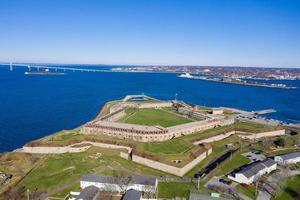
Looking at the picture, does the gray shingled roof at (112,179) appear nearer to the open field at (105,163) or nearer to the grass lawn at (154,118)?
the open field at (105,163)

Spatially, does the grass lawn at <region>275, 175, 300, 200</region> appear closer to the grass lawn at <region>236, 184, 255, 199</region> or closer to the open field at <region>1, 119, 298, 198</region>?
the grass lawn at <region>236, 184, 255, 199</region>

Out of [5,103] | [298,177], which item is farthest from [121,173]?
[5,103]

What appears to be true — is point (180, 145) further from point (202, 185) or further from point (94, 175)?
point (94, 175)

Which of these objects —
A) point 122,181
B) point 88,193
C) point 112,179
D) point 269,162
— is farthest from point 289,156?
point 88,193

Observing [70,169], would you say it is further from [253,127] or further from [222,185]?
[253,127]

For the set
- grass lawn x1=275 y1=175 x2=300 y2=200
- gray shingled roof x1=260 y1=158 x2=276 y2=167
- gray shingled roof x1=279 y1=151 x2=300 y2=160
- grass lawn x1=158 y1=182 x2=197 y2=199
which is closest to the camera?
grass lawn x1=275 y1=175 x2=300 y2=200

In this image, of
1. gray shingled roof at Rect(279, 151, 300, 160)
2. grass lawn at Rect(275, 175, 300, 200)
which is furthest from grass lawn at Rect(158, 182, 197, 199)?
gray shingled roof at Rect(279, 151, 300, 160)

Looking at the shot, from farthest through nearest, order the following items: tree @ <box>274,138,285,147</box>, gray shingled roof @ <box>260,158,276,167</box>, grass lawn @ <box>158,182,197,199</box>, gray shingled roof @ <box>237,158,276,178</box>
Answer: tree @ <box>274,138,285,147</box>
gray shingled roof @ <box>260,158,276,167</box>
gray shingled roof @ <box>237,158,276,178</box>
grass lawn @ <box>158,182,197,199</box>
